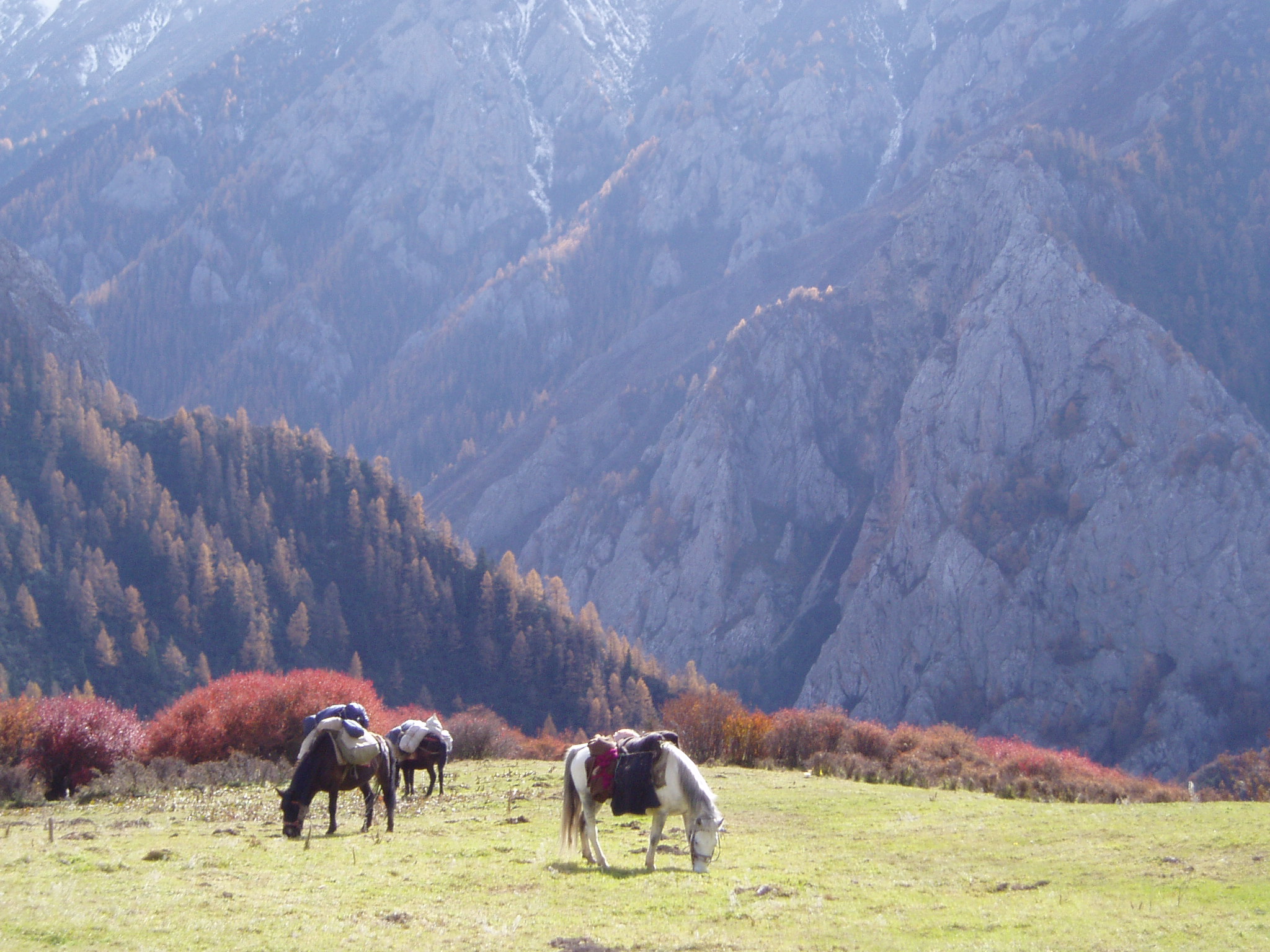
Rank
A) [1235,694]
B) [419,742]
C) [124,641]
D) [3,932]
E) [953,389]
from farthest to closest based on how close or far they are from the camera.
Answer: [953,389] → [1235,694] → [124,641] → [419,742] → [3,932]

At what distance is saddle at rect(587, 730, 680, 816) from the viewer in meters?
17.7

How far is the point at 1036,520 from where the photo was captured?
14500 cm

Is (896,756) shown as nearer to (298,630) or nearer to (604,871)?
(604,871)

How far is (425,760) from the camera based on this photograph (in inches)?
1148

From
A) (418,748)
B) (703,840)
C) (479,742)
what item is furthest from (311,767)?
(479,742)

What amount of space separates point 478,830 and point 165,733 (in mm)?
19676

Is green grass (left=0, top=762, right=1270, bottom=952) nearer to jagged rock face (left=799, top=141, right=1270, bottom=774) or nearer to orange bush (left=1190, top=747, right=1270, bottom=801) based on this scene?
orange bush (left=1190, top=747, right=1270, bottom=801)

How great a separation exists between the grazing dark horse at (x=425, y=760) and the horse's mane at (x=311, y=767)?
9239mm

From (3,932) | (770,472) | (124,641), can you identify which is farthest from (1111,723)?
(3,932)

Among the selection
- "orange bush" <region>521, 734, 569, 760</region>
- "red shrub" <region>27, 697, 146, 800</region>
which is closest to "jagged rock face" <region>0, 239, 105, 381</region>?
"orange bush" <region>521, 734, 569, 760</region>

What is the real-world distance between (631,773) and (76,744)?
887 inches

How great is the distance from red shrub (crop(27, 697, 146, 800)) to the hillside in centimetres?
6681

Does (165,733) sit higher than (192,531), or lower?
lower

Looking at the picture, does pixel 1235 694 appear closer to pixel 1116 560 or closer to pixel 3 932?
pixel 1116 560
